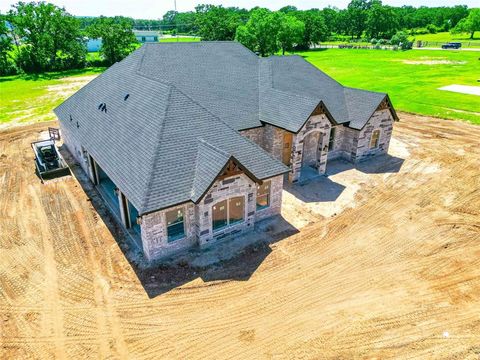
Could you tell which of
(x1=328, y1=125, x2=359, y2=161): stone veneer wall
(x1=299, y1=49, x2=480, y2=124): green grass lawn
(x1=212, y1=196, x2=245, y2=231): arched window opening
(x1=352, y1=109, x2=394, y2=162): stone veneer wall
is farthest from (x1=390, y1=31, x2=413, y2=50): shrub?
(x1=212, y1=196, x2=245, y2=231): arched window opening

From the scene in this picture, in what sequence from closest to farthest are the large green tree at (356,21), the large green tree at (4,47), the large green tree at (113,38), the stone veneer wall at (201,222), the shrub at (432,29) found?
1. the stone veneer wall at (201,222)
2. the large green tree at (4,47)
3. the large green tree at (113,38)
4. the large green tree at (356,21)
5. the shrub at (432,29)

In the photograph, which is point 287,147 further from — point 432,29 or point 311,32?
point 432,29

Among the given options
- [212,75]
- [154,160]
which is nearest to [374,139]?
[212,75]

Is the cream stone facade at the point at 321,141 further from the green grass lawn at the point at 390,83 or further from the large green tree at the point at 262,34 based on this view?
the large green tree at the point at 262,34

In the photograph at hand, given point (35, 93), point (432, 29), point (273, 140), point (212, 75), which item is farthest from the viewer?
point (432, 29)

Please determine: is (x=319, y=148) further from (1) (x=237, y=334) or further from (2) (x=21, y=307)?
(2) (x=21, y=307)

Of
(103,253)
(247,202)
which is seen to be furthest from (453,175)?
(103,253)

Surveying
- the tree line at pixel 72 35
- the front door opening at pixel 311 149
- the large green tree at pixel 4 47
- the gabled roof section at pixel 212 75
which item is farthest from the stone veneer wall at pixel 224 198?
the large green tree at pixel 4 47
